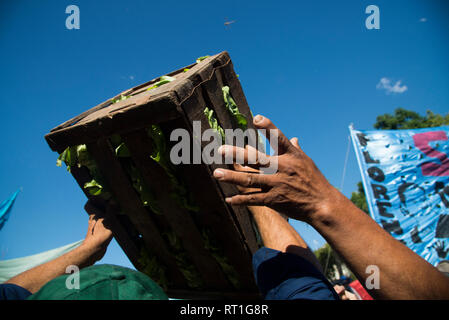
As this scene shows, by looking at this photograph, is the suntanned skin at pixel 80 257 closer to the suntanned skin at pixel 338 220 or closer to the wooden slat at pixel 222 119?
the wooden slat at pixel 222 119

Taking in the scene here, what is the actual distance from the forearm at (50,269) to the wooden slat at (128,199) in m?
0.47

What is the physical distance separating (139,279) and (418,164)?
759 cm

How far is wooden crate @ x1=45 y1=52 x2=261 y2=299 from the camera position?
149 centimetres

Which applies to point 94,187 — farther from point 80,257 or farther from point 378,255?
point 378,255

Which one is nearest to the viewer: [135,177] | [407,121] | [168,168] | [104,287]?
[104,287]

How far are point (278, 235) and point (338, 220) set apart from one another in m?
0.69

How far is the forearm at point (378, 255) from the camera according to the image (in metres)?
0.97

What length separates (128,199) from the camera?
6.26 feet

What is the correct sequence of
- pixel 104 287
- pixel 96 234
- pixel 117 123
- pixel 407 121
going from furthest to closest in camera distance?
pixel 407 121 < pixel 96 234 < pixel 117 123 < pixel 104 287

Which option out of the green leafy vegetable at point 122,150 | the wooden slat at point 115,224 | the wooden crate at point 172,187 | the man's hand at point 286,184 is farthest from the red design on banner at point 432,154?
the green leafy vegetable at point 122,150

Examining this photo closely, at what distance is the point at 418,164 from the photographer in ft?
19.9

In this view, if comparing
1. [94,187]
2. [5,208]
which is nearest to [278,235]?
[94,187]
